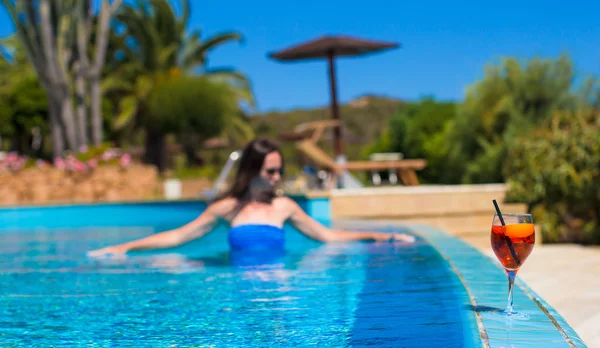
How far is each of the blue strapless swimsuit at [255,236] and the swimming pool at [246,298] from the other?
7 centimetres

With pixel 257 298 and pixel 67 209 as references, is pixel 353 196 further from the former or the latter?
pixel 257 298

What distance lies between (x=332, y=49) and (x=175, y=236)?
9.87 m

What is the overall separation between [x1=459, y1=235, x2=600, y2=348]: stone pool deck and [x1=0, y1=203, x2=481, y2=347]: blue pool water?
0.65 metres

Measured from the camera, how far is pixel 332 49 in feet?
46.6

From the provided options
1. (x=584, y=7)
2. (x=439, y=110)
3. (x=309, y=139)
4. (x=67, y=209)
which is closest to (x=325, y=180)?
(x=309, y=139)

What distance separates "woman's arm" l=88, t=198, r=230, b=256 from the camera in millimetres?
4750

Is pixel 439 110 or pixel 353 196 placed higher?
pixel 439 110

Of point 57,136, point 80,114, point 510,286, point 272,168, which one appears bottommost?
point 510,286

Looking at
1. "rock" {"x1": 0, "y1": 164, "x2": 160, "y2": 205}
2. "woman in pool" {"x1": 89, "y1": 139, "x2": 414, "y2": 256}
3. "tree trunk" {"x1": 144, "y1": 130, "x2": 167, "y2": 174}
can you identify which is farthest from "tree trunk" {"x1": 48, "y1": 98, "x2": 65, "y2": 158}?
"woman in pool" {"x1": 89, "y1": 139, "x2": 414, "y2": 256}

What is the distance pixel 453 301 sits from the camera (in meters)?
3.01

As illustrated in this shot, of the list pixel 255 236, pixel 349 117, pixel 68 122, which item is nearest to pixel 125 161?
pixel 68 122

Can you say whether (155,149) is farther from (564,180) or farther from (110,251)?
(110,251)

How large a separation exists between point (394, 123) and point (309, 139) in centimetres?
1315

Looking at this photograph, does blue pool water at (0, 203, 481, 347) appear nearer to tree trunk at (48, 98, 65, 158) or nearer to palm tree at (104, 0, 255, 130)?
tree trunk at (48, 98, 65, 158)
